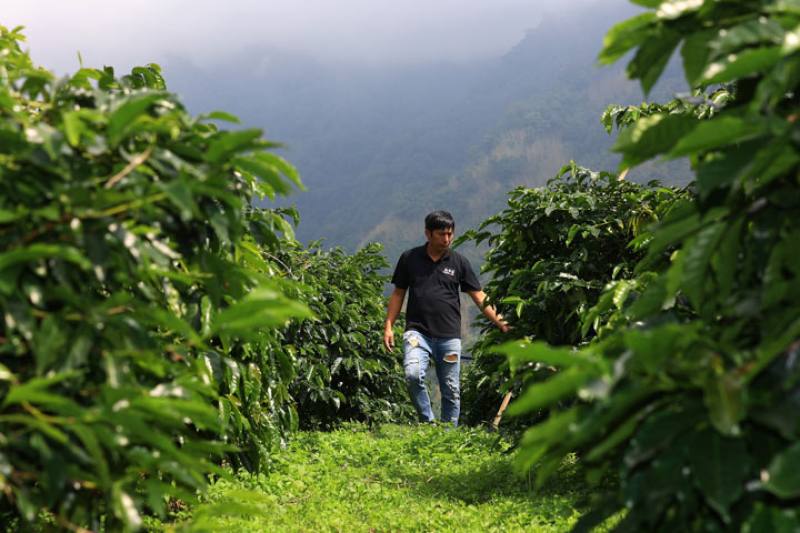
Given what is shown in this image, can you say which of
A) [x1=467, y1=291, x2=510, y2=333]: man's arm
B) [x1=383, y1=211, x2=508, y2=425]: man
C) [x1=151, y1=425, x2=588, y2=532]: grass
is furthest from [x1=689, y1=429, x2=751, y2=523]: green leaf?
[x1=383, y1=211, x2=508, y2=425]: man

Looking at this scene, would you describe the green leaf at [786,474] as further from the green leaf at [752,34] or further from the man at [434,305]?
the man at [434,305]

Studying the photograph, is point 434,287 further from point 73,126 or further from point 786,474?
point 786,474

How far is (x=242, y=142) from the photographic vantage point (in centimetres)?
179

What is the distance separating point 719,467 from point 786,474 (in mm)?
123

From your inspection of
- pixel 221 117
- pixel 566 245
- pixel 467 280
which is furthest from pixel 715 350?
pixel 467 280

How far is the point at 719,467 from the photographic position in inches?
49.2

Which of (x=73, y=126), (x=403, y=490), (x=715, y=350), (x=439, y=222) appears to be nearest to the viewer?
(x=715, y=350)

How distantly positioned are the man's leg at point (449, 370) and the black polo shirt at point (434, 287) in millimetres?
109

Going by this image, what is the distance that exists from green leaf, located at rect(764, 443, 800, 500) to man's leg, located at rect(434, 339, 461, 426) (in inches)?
245

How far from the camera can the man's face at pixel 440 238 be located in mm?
7148

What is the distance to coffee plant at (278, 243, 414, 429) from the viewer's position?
8.44m

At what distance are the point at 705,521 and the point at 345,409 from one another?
8.22 m

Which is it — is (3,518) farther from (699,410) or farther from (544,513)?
(544,513)

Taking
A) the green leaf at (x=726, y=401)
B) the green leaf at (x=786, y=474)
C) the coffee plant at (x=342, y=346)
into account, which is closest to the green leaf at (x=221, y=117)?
the green leaf at (x=726, y=401)
